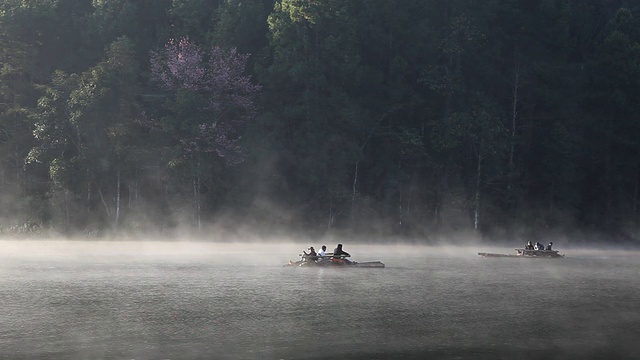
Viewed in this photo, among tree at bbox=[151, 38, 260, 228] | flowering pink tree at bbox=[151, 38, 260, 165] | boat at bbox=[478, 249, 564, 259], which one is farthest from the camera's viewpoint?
flowering pink tree at bbox=[151, 38, 260, 165]

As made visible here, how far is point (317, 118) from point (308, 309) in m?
42.4

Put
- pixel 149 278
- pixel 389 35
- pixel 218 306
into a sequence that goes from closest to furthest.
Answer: pixel 218 306
pixel 149 278
pixel 389 35

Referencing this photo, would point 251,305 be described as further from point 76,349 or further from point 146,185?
point 146,185

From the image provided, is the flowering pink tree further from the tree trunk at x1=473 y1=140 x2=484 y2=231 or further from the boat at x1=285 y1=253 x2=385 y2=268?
the boat at x1=285 y1=253 x2=385 y2=268

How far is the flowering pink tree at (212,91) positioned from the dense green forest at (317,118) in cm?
19

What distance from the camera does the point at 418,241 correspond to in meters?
70.9

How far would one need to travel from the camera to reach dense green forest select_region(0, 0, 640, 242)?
229 feet

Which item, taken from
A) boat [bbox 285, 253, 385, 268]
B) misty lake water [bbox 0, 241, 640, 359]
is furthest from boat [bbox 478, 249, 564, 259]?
boat [bbox 285, 253, 385, 268]

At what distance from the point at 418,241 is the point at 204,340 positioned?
4798 cm

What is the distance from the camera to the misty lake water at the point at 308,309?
2356cm

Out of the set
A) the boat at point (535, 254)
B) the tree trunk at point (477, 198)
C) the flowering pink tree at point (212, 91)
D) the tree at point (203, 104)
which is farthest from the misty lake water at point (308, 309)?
the tree trunk at point (477, 198)

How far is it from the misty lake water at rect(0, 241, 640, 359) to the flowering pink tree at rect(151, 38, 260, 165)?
62.8 feet

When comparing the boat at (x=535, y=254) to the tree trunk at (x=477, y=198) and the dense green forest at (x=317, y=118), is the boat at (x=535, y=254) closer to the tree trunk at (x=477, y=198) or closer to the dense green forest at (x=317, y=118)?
the tree trunk at (x=477, y=198)

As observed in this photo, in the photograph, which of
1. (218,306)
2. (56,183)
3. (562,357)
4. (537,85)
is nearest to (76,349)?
(218,306)
